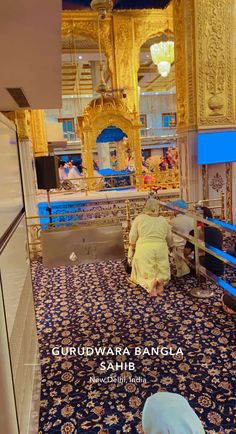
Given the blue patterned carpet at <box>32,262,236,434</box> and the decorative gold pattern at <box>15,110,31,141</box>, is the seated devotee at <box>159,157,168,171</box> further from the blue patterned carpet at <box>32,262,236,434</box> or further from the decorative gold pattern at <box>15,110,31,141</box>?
the blue patterned carpet at <box>32,262,236,434</box>

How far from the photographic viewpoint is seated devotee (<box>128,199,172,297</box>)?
4.25 meters

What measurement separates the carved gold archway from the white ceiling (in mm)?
6902

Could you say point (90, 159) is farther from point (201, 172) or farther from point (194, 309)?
point (194, 309)

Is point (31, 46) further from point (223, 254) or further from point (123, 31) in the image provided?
point (123, 31)

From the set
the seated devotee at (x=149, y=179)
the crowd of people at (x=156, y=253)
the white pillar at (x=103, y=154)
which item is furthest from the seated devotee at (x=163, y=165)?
the crowd of people at (x=156, y=253)

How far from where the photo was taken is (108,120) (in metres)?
10.2

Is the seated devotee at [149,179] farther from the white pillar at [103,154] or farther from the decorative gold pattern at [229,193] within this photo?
the decorative gold pattern at [229,193]

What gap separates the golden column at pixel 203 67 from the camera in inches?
225

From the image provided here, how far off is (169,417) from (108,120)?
381 inches

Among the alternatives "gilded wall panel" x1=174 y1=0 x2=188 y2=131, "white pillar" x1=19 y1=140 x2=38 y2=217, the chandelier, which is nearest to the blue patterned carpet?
"white pillar" x1=19 y1=140 x2=38 y2=217

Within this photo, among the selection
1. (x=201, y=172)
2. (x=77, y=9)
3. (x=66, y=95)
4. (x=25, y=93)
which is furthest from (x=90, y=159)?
(x=66, y=95)

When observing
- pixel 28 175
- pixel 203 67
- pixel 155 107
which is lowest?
pixel 28 175

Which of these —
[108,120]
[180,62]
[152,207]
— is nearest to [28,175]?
[152,207]

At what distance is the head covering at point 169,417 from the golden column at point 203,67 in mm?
5186
